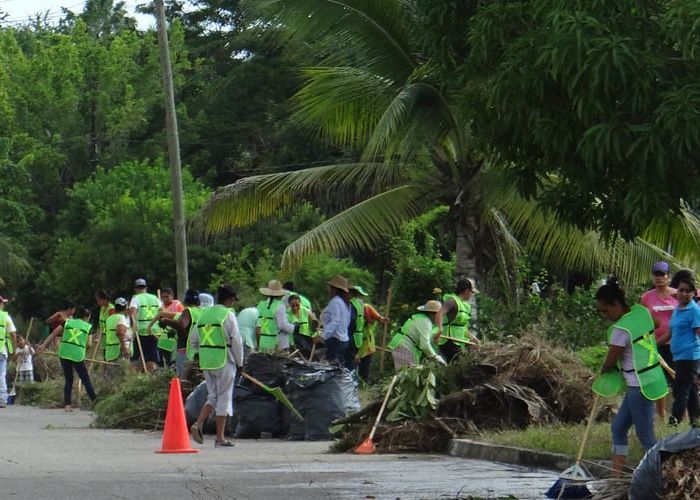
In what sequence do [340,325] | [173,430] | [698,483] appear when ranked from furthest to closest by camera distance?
[340,325] < [173,430] < [698,483]

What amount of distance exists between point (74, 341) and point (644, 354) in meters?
13.7

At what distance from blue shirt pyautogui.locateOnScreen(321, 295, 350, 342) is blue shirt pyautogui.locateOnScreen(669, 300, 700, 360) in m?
6.69

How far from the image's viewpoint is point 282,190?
23.6 meters

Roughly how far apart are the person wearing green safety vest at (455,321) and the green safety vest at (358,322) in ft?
9.05

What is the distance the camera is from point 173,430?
14.9 metres

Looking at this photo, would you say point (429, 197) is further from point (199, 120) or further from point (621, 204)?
point (199, 120)

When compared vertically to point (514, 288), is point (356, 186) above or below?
above

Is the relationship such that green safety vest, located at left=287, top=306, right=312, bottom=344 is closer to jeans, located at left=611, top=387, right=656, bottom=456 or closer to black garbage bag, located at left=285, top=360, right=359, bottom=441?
black garbage bag, located at left=285, top=360, right=359, bottom=441

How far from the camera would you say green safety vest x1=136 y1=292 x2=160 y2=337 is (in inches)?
933

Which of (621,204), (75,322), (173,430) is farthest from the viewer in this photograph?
(75,322)

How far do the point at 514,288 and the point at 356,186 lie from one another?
126 inches

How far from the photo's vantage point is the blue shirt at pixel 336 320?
19941 millimetres

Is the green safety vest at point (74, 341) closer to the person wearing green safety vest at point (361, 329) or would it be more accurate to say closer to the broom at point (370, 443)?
the person wearing green safety vest at point (361, 329)

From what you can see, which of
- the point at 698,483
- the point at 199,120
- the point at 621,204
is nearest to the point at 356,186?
the point at 621,204
